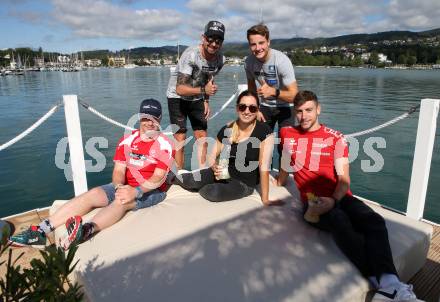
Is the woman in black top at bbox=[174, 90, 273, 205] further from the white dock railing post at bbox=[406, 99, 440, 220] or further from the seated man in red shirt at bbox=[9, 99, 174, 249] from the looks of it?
the white dock railing post at bbox=[406, 99, 440, 220]

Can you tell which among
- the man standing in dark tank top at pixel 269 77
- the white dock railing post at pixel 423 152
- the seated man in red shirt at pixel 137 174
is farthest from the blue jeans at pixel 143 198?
the white dock railing post at pixel 423 152

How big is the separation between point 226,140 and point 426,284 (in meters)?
2.19

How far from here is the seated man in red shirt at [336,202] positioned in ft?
7.36

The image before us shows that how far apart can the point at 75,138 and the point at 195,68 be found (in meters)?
1.70

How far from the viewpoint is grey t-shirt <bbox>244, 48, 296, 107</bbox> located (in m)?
3.96

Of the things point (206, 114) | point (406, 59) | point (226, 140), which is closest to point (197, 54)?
point (206, 114)

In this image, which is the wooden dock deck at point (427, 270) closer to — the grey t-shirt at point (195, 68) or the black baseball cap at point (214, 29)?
the grey t-shirt at point (195, 68)

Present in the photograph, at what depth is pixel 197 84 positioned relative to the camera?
4371 millimetres

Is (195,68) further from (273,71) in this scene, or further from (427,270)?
(427,270)

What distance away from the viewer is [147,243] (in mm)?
2611

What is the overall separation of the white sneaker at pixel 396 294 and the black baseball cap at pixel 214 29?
10.1 feet

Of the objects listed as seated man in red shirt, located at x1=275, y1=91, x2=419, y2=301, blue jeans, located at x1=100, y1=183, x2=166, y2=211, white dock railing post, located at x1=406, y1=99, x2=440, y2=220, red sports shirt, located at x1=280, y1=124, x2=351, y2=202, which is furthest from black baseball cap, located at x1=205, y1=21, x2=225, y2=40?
white dock railing post, located at x1=406, y1=99, x2=440, y2=220

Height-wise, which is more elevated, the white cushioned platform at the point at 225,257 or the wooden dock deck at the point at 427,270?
the white cushioned platform at the point at 225,257

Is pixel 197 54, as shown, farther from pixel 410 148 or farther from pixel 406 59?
pixel 406 59
